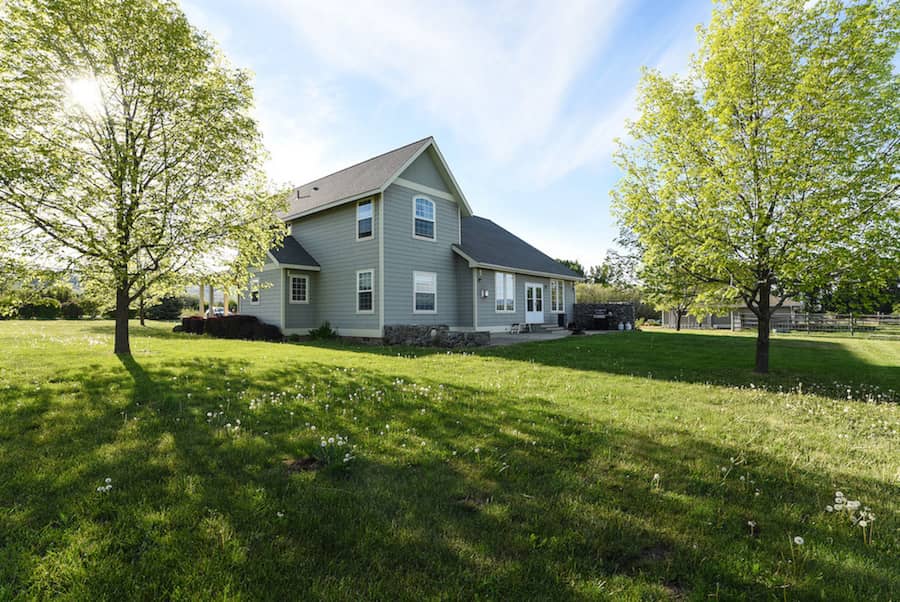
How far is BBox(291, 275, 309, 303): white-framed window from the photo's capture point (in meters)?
17.3

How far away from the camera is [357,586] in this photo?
2008mm

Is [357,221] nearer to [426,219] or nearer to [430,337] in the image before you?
[426,219]

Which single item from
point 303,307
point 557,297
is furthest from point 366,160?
point 557,297

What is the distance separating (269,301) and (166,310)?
23025 mm

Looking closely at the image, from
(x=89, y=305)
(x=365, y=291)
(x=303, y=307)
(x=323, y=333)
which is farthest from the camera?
(x=89, y=305)

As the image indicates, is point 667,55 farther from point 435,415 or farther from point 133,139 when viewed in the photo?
point 133,139

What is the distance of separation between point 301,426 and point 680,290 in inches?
369

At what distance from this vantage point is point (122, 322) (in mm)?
10086

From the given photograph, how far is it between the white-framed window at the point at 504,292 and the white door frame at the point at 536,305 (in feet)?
4.30

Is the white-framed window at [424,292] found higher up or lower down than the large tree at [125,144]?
lower down

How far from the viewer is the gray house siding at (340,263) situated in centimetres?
1558

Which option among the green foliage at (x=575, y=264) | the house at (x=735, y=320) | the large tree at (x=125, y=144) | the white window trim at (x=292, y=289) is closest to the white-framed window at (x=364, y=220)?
the white window trim at (x=292, y=289)

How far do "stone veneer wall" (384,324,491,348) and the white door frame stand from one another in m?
7.71

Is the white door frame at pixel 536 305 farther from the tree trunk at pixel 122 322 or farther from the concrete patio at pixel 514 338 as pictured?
the tree trunk at pixel 122 322
